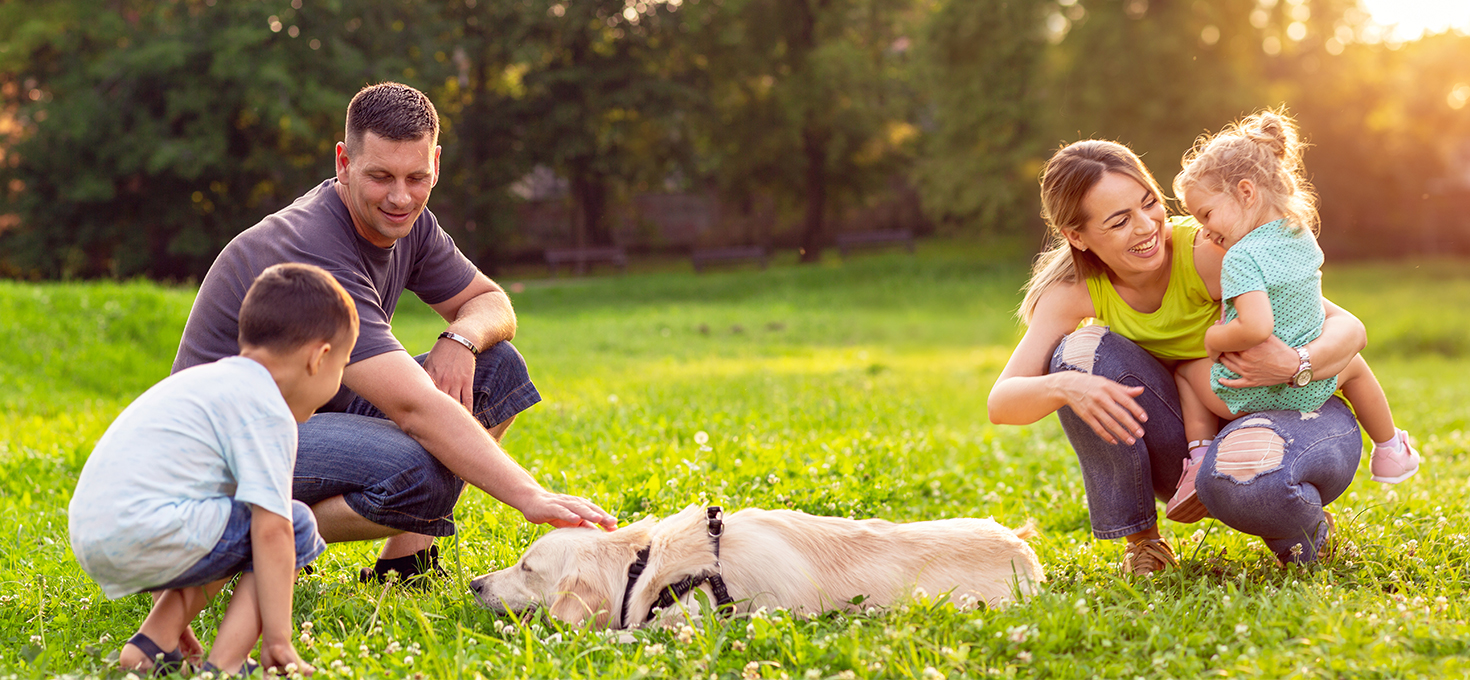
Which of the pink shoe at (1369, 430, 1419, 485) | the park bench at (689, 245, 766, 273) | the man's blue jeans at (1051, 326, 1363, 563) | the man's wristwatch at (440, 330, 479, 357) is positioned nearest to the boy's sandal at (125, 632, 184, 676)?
the man's wristwatch at (440, 330, 479, 357)

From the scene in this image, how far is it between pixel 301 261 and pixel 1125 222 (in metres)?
2.91

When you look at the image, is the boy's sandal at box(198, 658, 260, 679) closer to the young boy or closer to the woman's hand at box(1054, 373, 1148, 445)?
the young boy

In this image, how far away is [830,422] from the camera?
762 centimetres

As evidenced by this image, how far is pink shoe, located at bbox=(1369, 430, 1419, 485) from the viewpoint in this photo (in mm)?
3742

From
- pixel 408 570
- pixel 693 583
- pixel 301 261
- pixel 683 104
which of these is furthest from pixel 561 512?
pixel 683 104

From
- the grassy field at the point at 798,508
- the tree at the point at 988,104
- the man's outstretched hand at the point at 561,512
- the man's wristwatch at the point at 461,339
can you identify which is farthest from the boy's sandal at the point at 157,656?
the tree at the point at 988,104

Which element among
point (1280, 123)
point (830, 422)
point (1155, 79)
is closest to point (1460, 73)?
point (1155, 79)

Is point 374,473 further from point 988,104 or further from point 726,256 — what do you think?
point 726,256

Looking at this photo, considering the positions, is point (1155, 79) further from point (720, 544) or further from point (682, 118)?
point (720, 544)

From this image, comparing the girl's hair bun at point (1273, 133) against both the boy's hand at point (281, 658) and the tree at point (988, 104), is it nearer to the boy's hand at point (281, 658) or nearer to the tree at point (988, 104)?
the boy's hand at point (281, 658)

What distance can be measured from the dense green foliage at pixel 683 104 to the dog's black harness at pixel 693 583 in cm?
2255

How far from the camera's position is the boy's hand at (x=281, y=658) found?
2.79m

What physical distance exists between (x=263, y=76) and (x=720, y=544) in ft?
81.6

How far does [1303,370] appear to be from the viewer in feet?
11.2
